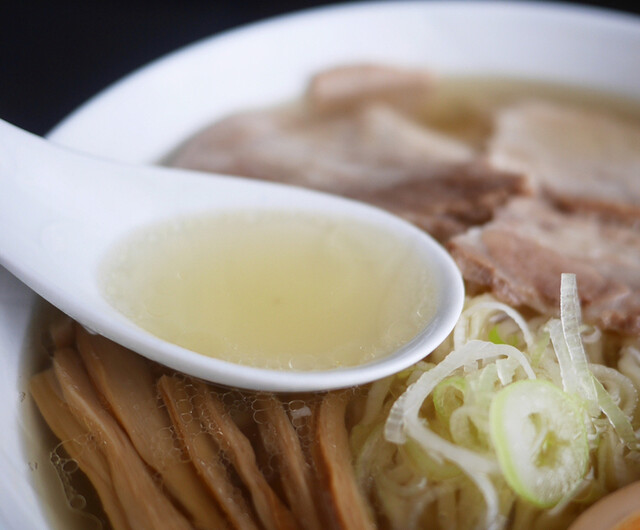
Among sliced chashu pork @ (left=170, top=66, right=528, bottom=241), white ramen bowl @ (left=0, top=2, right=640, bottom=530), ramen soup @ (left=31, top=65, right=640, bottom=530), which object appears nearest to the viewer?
ramen soup @ (left=31, top=65, right=640, bottom=530)

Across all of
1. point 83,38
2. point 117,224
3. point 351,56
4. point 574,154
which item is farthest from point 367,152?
point 83,38

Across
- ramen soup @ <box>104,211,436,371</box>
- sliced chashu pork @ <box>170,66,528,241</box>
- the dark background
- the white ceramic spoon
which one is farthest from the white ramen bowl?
the dark background

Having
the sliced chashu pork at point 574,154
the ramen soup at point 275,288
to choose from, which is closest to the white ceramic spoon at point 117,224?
the ramen soup at point 275,288

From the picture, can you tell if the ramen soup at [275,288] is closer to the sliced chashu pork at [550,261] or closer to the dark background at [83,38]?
the sliced chashu pork at [550,261]

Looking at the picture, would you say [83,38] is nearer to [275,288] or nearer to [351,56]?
[351,56]

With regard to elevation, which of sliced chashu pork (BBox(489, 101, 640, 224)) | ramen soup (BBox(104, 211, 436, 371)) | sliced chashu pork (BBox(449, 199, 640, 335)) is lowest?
sliced chashu pork (BBox(489, 101, 640, 224))

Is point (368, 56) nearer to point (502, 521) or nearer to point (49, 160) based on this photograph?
point (49, 160)

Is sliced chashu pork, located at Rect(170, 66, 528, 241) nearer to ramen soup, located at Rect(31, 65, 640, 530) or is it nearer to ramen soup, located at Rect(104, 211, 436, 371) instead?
ramen soup, located at Rect(31, 65, 640, 530)
